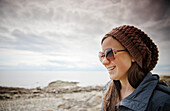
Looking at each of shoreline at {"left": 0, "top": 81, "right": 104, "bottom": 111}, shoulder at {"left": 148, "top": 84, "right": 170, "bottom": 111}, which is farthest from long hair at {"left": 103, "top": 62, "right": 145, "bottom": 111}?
shoreline at {"left": 0, "top": 81, "right": 104, "bottom": 111}

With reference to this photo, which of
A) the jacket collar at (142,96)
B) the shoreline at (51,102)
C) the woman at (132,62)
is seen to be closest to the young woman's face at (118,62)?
the woman at (132,62)

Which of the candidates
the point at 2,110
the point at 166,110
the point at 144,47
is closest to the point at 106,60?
the point at 144,47

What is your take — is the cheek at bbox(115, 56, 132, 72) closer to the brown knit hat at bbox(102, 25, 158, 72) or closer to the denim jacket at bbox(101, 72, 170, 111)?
the brown knit hat at bbox(102, 25, 158, 72)

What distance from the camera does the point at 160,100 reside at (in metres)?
0.93

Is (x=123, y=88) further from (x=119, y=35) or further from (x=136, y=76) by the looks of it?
(x=119, y=35)

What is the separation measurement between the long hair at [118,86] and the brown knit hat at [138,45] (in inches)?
3.4

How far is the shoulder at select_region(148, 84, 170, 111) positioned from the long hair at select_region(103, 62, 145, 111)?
23 cm

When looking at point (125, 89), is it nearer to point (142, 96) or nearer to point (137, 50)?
point (142, 96)

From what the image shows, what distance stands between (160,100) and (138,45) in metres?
0.62

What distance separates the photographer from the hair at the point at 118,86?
4.00ft

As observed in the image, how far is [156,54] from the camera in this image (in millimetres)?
1306

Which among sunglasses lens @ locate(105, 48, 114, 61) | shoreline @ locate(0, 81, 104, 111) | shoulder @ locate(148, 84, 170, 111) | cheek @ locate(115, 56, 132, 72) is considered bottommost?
shoreline @ locate(0, 81, 104, 111)

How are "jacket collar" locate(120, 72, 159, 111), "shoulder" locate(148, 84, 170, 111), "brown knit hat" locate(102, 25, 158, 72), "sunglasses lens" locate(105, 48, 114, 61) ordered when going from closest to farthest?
"shoulder" locate(148, 84, 170, 111) → "jacket collar" locate(120, 72, 159, 111) → "brown knit hat" locate(102, 25, 158, 72) → "sunglasses lens" locate(105, 48, 114, 61)

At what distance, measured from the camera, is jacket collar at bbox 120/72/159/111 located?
3.36ft
